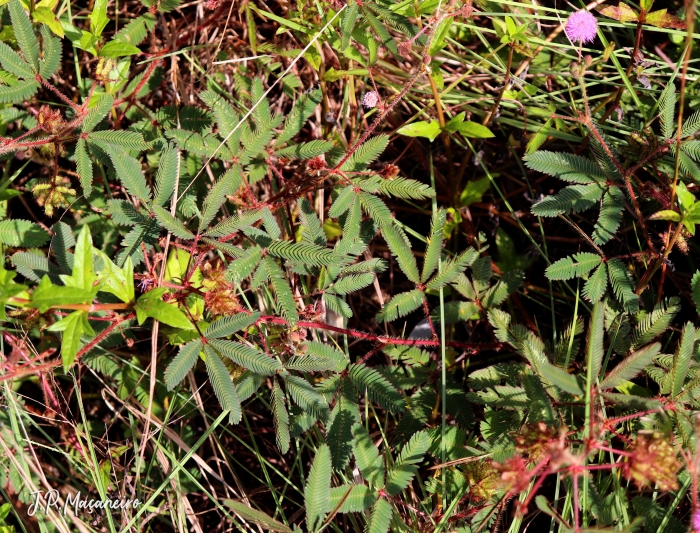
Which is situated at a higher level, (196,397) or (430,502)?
(196,397)

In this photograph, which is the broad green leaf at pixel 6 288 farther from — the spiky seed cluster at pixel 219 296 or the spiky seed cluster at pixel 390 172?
the spiky seed cluster at pixel 390 172

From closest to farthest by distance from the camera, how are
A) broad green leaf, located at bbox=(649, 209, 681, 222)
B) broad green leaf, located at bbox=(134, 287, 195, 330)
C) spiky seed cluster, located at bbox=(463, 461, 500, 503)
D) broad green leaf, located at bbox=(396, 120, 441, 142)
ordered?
broad green leaf, located at bbox=(134, 287, 195, 330) < broad green leaf, located at bbox=(649, 209, 681, 222) < spiky seed cluster, located at bbox=(463, 461, 500, 503) < broad green leaf, located at bbox=(396, 120, 441, 142)

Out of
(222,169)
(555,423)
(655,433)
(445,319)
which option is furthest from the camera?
(222,169)

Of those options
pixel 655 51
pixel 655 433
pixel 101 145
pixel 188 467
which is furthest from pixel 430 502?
pixel 655 51

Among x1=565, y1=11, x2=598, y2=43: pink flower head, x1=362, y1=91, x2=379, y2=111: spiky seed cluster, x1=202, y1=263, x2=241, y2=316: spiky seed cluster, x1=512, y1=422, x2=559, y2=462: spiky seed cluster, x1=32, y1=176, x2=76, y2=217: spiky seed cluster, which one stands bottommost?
x1=512, y1=422, x2=559, y2=462: spiky seed cluster

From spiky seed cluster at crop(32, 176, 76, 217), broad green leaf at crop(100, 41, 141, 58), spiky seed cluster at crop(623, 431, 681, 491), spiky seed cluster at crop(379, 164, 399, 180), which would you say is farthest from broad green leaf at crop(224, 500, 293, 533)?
broad green leaf at crop(100, 41, 141, 58)

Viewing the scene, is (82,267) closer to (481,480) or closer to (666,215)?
(481,480)

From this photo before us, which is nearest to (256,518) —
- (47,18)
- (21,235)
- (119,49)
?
(21,235)

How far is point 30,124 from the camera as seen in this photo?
7.75 feet

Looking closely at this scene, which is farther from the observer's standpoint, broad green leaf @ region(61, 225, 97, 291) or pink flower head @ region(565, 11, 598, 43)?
pink flower head @ region(565, 11, 598, 43)

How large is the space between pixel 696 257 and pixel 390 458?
143 cm

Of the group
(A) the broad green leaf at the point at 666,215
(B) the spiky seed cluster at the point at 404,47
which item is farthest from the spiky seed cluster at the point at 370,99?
(A) the broad green leaf at the point at 666,215

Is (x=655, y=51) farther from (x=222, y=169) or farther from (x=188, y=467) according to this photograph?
(x=188, y=467)

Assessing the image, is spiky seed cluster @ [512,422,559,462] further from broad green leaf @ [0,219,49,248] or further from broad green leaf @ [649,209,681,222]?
broad green leaf @ [0,219,49,248]
